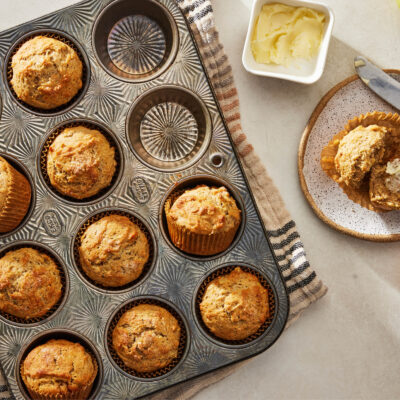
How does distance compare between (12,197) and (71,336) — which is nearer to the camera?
(12,197)

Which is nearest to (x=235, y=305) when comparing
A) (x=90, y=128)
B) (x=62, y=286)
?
(x=62, y=286)

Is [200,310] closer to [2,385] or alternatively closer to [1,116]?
[2,385]

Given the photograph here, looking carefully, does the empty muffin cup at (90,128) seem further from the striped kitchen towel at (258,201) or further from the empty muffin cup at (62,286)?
the striped kitchen towel at (258,201)

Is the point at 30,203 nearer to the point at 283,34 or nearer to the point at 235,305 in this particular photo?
the point at 235,305

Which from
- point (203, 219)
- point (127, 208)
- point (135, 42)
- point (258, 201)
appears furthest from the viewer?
point (258, 201)

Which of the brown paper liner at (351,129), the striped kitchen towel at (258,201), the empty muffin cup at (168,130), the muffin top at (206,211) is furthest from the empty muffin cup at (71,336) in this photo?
the brown paper liner at (351,129)

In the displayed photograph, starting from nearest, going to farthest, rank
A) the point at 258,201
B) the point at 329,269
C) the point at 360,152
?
1. the point at 360,152
2. the point at 258,201
3. the point at 329,269

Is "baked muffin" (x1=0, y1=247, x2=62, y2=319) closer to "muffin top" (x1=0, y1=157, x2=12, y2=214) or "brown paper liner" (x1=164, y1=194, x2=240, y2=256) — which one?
"muffin top" (x1=0, y1=157, x2=12, y2=214)

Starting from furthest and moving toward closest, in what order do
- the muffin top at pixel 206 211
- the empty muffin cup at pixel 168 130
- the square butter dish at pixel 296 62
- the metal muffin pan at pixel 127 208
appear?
the square butter dish at pixel 296 62
the empty muffin cup at pixel 168 130
the metal muffin pan at pixel 127 208
the muffin top at pixel 206 211
